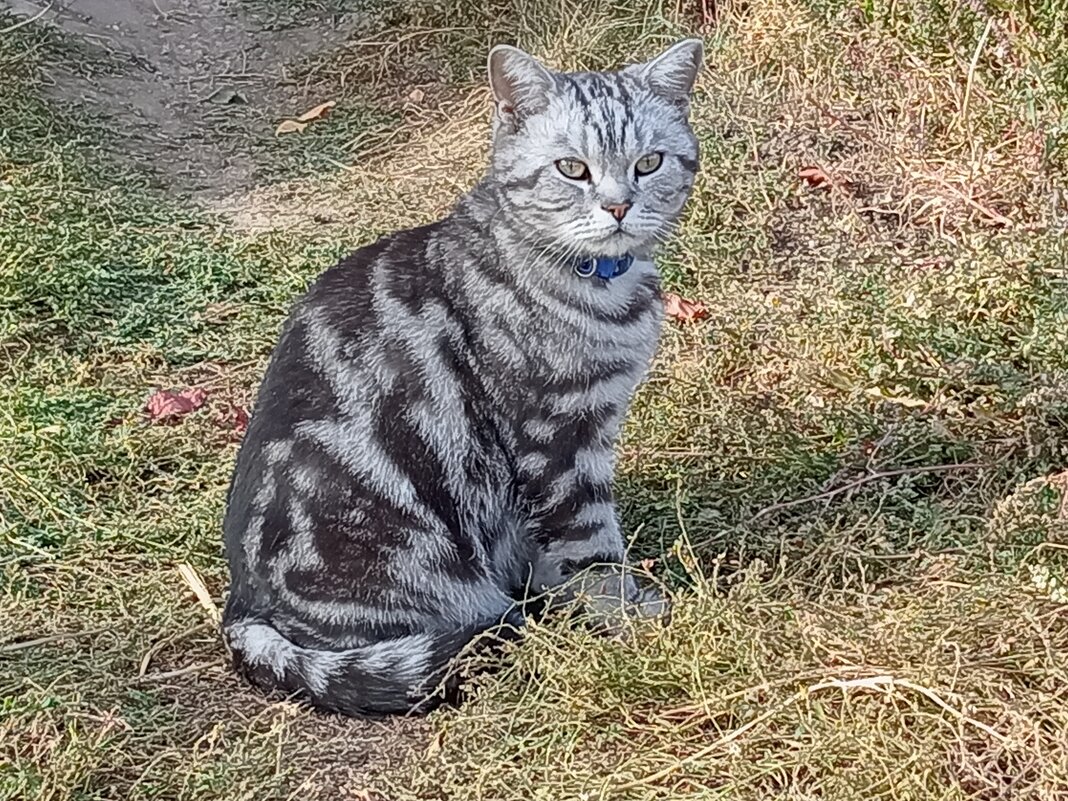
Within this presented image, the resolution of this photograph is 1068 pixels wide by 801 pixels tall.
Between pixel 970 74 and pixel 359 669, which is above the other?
pixel 970 74

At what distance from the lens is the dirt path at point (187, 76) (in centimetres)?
567

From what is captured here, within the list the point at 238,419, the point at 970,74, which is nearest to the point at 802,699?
the point at 238,419

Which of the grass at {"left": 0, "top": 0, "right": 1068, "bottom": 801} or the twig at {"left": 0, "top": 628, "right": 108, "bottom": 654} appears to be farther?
the twig at {"left": 0, "top": 628, "right": 108, "bottom": 654}

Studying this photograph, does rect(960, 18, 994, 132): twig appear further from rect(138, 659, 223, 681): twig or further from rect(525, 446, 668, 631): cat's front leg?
rect(138, 659, 223, 681): twig

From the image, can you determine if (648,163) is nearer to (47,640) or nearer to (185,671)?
(185,671)

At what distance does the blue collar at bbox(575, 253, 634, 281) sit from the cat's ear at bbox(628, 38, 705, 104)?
374 mm

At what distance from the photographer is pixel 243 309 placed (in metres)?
4.50

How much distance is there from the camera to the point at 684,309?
4.16m

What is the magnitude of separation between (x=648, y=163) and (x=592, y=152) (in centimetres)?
13

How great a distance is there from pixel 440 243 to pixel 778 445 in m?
1.07

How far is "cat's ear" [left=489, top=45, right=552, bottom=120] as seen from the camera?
2.76 meters

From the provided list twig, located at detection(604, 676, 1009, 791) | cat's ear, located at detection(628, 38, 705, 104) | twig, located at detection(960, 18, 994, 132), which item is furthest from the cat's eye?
twig, located at detection(960, 18, 994, 132)

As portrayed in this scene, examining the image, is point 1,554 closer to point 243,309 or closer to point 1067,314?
point 243,309

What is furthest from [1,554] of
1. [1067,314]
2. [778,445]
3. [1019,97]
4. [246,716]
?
[1019,97]
